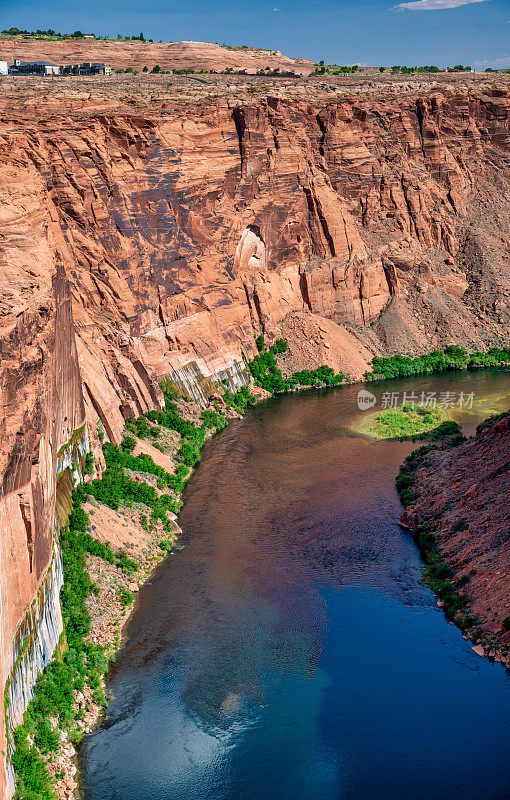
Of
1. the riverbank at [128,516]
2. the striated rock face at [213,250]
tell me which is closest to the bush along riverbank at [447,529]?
the riverbank at [128,516]

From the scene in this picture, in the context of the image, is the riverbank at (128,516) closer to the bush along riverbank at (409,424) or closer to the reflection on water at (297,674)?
the reflection on water at (297,674)

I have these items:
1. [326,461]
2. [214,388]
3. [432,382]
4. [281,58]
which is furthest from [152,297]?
[281,58]

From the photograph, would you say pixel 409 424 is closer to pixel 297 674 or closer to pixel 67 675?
pixel 297 674

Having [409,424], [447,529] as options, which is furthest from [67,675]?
[409,424]

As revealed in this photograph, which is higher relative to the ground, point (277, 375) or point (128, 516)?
point (277, 375)

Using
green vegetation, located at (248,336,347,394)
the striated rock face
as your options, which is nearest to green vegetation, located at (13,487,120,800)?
the striated rock face

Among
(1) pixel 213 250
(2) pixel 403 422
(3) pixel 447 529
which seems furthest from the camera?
(1) pixel 213 250

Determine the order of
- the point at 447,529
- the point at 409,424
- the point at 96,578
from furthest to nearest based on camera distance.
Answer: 1. the point at 409,424
2. the point at 447,529
3. the point at 96,578

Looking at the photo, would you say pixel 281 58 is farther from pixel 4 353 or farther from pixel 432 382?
pixel 4 353
